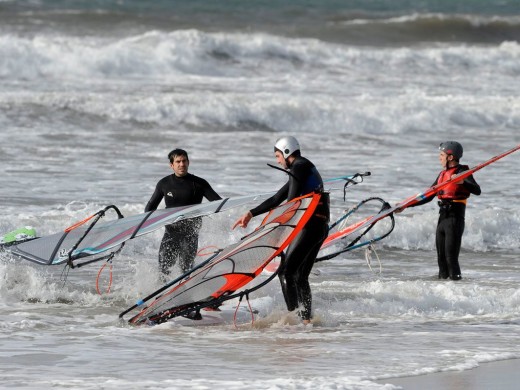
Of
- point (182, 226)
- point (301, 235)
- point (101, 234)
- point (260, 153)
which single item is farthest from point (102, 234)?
point (260, 153)

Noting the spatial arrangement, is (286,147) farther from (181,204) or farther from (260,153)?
(260,153)

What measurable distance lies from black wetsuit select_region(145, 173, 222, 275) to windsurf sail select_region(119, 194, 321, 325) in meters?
0.76

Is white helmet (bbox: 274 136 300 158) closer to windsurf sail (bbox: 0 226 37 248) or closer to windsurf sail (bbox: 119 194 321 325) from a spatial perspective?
windsurf sail (bbox: 119 194 321 325)

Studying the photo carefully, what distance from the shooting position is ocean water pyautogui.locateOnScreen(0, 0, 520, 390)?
727cm

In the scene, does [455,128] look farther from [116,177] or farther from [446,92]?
[116,177]

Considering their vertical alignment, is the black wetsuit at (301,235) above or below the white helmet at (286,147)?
below

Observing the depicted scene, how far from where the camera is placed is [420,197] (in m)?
9.56

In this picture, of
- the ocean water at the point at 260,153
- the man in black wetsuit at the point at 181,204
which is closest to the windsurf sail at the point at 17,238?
the ocean water at the point at 260,153

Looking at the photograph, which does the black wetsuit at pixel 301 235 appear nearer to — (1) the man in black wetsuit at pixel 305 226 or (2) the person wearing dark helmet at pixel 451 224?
(1) the man in black wetsuit at pixel 305 226

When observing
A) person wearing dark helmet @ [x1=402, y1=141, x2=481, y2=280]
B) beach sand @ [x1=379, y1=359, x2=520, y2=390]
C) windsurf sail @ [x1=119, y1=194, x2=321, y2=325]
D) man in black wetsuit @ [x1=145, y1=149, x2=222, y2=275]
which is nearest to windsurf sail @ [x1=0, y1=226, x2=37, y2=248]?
man in black wetsuit @ [x1=145, y1=149, x2=222, y2=275]

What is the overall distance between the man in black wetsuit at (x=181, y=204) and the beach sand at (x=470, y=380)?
2968 mm

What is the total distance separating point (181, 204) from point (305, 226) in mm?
1510

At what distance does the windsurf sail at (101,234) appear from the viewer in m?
8.67

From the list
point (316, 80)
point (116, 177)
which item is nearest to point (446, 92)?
point (316, 80)
